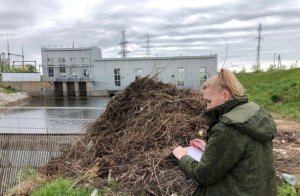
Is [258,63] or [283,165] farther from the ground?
[258,63]

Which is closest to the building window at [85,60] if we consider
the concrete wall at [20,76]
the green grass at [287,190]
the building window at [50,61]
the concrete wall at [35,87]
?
the building window at [50,61]

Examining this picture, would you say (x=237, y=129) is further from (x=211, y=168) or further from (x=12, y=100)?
(x=12, y=100)

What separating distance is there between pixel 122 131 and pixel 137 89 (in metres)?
0.95

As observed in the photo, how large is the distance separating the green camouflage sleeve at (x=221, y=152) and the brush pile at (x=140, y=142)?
190 centimetres

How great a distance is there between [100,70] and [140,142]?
145ft

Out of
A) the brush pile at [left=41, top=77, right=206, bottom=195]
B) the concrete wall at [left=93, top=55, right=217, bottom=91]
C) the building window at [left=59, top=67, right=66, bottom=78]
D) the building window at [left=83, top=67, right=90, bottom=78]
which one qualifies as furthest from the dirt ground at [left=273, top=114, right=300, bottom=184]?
the building window at [left=59, top=67, right=66, bottom=78]

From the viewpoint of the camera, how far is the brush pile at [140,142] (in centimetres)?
372

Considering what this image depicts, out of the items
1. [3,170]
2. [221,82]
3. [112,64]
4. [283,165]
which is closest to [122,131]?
[283,165]

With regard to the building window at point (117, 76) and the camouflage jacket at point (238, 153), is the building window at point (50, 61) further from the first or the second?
the camouflage jacket at point (238, 153)

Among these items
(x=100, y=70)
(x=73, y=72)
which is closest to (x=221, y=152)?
(x=100, y=70)

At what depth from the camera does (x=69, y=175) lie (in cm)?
446

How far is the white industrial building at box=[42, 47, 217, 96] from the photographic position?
42812 millimetres

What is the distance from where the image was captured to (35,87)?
4847 centimetres

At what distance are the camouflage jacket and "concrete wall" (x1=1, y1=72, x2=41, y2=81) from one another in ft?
178
